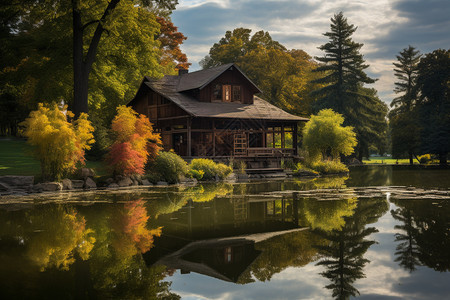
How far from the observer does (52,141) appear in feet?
76.7

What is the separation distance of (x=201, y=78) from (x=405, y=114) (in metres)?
32.5

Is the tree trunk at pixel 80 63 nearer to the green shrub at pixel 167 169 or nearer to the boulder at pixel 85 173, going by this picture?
the boulder at pixel 85 173

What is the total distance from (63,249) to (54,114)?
16.4 metres

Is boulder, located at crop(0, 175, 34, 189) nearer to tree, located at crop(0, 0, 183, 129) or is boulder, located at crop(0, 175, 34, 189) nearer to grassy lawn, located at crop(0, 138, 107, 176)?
grassy lawn, located at crop(0, 138, 107, 176)

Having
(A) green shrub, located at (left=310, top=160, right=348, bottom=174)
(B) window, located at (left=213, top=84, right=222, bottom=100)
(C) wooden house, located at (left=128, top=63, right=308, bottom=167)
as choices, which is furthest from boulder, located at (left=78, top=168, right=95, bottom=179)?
(A) green shrub, located at (left=310, top=160, right=348, bottom=174)

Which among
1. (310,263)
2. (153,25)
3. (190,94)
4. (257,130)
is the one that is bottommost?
(310,263)

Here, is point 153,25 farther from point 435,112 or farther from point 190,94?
point 435,112

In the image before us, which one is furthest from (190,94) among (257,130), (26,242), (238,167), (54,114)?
(26,242)

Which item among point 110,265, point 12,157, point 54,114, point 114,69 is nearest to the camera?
point 110,265

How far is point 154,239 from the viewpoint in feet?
31.7

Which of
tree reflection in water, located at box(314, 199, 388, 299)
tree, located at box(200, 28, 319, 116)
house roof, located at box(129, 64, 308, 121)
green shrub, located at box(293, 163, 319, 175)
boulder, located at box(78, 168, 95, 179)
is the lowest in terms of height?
tree reflection in water, located at box(314, 199, 388, 299)

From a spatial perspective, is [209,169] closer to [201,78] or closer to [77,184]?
[77,184]

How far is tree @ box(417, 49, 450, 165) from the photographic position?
5397 cm

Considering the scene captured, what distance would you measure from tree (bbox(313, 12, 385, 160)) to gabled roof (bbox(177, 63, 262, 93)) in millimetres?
24642
